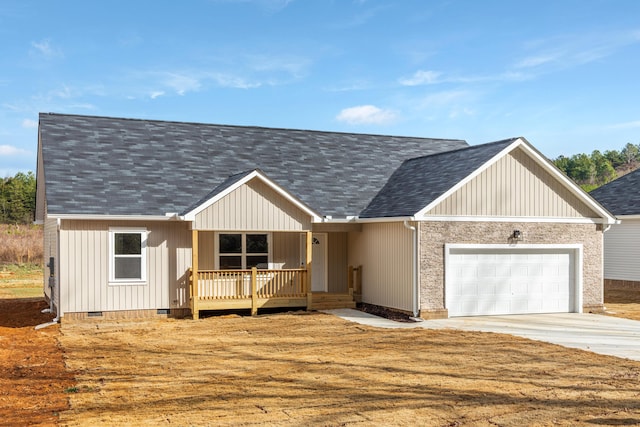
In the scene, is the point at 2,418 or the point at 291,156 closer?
the point at 2,418

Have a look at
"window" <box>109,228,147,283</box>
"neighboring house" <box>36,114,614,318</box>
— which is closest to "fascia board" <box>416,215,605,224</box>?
"neighboring house" <box>36,114,614,318</box>

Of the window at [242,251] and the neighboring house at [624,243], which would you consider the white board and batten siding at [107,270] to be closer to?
the window at [242,251]

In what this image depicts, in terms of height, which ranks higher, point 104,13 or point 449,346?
point 104,13

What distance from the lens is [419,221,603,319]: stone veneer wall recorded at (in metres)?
16.5

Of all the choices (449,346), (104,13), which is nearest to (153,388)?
(449,346)

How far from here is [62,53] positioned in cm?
2809

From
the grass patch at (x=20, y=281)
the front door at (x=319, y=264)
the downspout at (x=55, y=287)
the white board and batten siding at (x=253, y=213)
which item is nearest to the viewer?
the downspout at (x=55, y=287)

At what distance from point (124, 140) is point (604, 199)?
20.8 metres

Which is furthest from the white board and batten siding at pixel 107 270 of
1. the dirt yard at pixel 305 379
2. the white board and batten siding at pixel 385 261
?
the white board and batten siding at pixel 385 261

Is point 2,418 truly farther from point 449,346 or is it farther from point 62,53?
point 62,53

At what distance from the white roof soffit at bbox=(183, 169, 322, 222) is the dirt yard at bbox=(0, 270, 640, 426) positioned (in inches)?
127

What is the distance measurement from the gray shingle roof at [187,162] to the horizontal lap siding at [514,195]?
12.3ft

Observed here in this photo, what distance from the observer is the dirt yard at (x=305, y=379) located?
25.1 feet

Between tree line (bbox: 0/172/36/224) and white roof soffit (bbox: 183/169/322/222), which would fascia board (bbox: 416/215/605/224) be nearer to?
white roof soffit (bbox: 183/169/322/222)
